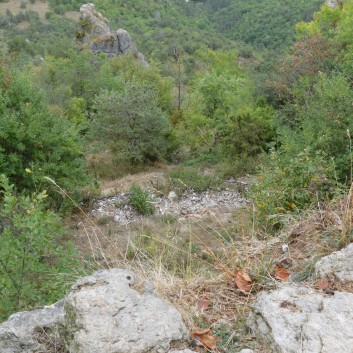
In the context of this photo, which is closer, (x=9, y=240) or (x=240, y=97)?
(x=9, y=240)

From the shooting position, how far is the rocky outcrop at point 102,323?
211cm

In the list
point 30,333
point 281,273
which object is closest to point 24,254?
point 30,333

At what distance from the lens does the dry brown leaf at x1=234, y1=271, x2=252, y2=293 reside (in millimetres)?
2660

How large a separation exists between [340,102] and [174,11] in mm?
79675

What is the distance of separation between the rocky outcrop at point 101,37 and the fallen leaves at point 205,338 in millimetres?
36731

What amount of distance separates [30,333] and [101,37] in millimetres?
40534

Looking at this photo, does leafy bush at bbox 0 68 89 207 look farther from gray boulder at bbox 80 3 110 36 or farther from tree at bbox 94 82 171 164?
gray boulder at bbox 80 3 110 36

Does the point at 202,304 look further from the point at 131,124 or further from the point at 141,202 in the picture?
the point at 131,124

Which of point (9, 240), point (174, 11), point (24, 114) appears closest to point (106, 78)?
point (24, 114)

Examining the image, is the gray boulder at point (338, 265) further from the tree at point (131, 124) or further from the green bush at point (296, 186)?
the tree at point (131, 124)

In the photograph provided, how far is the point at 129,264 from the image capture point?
2.94 m

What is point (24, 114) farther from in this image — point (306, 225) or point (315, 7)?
point (315, 7)

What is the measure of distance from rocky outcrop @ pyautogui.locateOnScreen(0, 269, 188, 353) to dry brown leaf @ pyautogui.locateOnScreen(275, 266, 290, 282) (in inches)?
29.8

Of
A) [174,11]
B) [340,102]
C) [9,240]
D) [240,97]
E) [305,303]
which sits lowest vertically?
[174,11]
